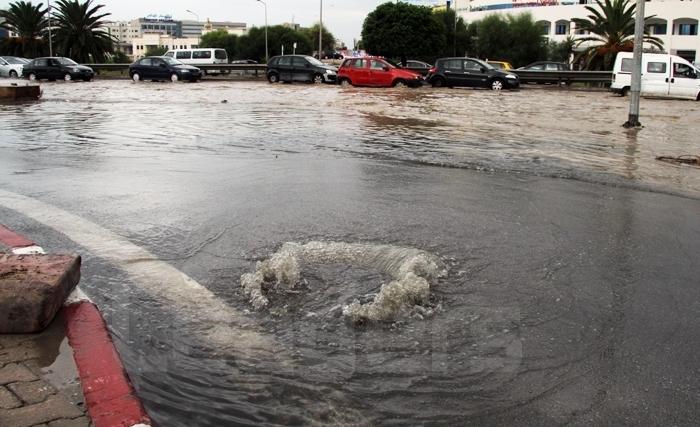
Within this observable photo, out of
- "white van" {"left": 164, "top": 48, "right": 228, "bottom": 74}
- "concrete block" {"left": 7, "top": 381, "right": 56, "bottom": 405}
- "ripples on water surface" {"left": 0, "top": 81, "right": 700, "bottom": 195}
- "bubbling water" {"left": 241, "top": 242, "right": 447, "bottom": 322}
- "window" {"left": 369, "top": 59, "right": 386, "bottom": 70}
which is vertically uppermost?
"white van" {"left": 164, "top": 48, "right": 228, "bottom": 74}

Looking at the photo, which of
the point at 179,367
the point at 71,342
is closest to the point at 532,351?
the point at 179,367

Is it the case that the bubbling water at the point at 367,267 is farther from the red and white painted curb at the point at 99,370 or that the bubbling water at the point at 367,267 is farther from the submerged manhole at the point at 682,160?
the submerged manhole at the point at 682,160

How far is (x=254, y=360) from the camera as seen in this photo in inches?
139

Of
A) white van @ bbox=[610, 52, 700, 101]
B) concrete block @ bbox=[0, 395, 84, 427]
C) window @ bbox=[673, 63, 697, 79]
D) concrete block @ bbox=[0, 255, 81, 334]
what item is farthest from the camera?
window @ bbox=[673, 63, 697, 79]

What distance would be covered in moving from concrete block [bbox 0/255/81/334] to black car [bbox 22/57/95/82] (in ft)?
133

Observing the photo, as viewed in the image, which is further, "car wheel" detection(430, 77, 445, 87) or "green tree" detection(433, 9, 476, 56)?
"green tree" detection(433, 9, 476, 56)

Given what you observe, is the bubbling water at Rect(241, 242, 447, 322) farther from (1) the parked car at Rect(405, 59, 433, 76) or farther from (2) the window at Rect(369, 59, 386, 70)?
(1) the parked car at Rect(405, 59, 433, 76)

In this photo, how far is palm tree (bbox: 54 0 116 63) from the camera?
217 ft

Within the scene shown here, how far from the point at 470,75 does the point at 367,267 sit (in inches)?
1096

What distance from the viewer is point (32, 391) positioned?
307 centimetres

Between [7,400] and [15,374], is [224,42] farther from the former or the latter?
[7,400]

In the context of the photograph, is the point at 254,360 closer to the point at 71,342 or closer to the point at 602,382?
the point at 71,342

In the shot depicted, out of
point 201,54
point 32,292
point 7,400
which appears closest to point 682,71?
point 32,292

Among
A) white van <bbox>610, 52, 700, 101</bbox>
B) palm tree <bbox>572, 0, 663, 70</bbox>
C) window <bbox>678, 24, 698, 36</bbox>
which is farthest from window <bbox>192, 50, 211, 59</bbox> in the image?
window <bbox>678, 24, 698, 36</bbox>
